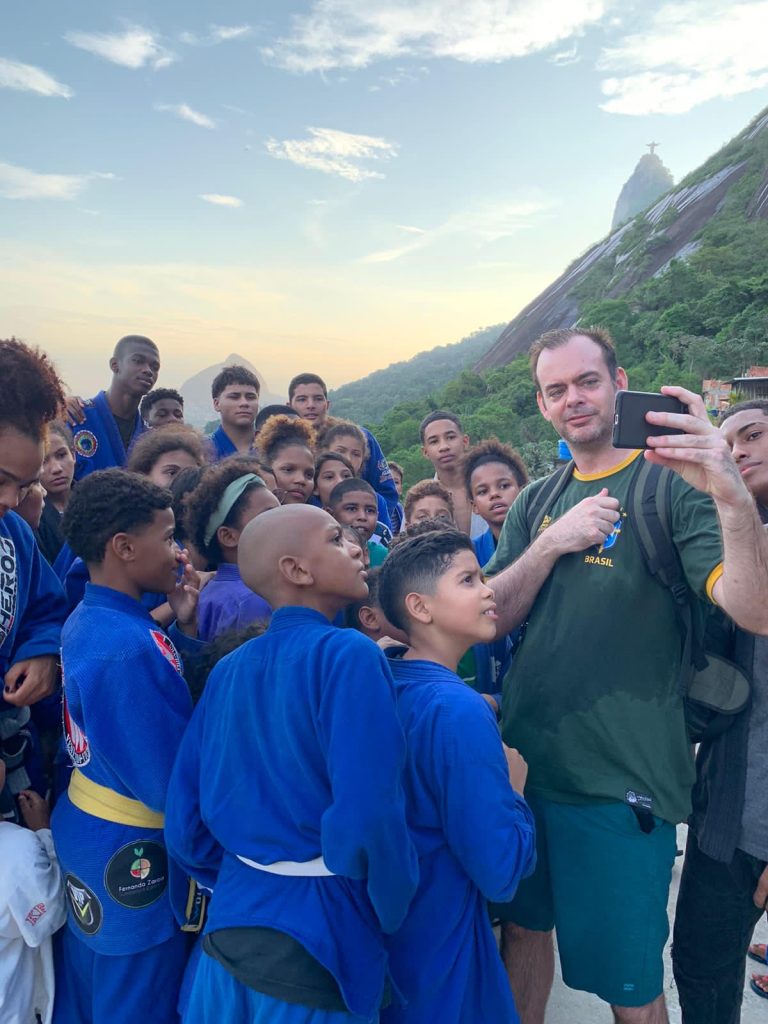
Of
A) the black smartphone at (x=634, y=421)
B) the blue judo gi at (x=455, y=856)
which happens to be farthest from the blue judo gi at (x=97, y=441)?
the black smartphone at (x=634, y=421)

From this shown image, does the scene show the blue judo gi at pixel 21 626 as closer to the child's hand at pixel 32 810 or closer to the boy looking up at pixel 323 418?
the child's hand at pixel 32 810

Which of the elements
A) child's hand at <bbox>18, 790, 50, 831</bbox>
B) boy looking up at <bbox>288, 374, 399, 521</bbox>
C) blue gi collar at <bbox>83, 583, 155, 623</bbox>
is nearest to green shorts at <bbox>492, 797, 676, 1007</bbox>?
blue gi collar at <bbox>83, 583, 155, 623</bbox>

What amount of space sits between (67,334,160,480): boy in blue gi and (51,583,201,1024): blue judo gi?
2741 millimetres

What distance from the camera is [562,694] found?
205cm

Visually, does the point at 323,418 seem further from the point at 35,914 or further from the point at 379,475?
the point at 35,914

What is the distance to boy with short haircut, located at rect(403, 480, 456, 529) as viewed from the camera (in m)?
3.96

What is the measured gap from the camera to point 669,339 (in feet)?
100

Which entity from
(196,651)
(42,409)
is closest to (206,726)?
(196,651)

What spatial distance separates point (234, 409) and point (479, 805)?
143 inches

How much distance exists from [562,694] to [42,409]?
1795mm

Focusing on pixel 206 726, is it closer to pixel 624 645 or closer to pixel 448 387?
pixel 624 645

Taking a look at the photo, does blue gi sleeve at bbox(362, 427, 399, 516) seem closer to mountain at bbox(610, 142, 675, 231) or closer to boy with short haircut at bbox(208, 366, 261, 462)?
boy with short haircut at bbox(208, 366, 261, 462)

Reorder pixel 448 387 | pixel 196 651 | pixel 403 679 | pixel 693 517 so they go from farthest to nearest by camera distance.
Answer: pixel 448 387, pixel 196 651, pixel 693 517, pixel 403 679

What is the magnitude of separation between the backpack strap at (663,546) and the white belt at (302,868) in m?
1.19
